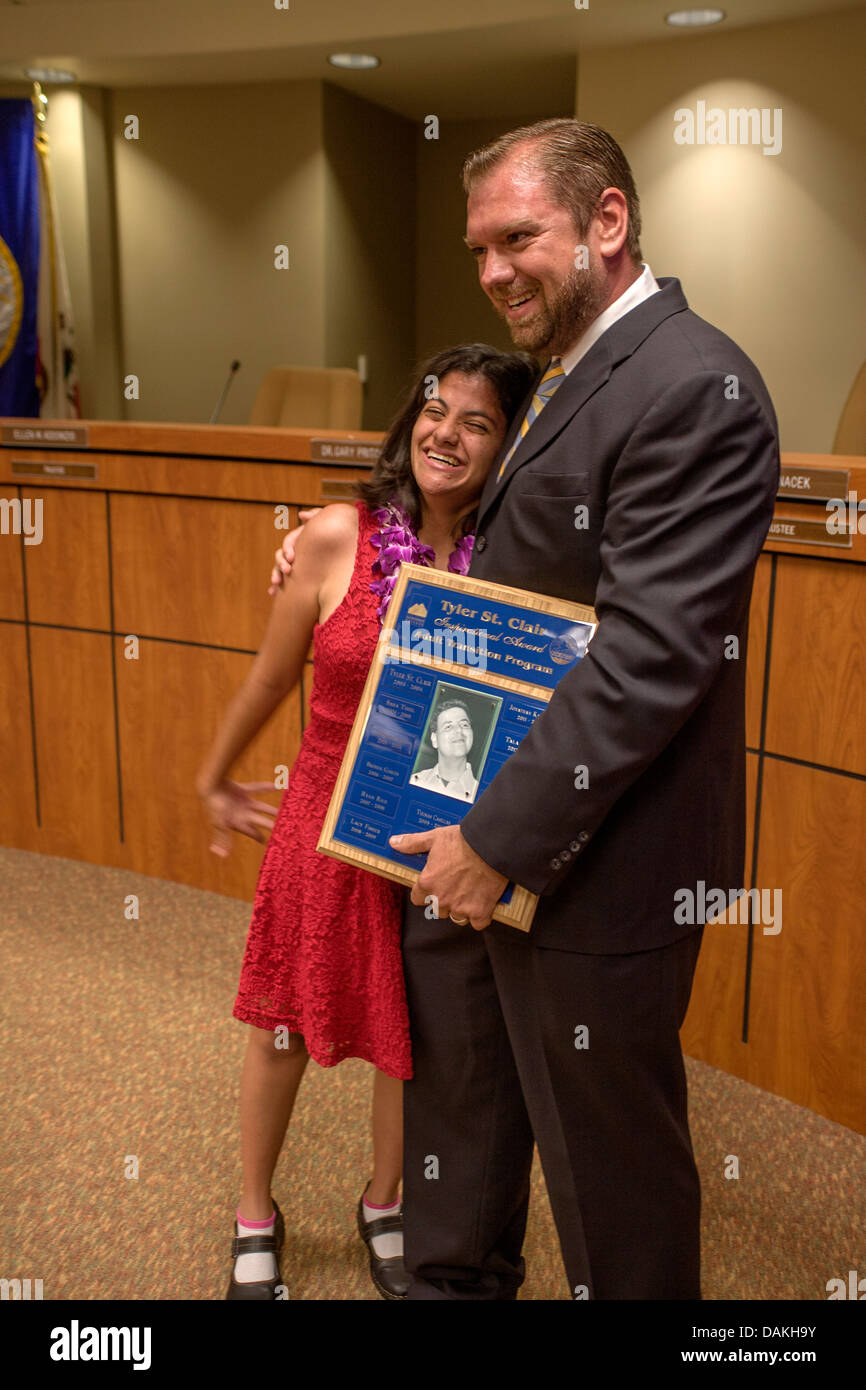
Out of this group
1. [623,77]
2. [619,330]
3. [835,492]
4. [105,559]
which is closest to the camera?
[619,330]

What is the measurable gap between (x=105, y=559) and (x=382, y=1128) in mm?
2024

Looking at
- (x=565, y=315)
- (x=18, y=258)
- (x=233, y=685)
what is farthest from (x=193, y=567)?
(x=18, y=258)

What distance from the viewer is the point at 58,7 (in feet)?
19.8

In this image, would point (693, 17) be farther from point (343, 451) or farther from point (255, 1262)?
point (255, 1262)

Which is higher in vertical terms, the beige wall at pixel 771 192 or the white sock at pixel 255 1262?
the beige wall at pixel 771 192

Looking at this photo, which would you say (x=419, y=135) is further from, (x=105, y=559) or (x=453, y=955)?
(x=453, y=955)

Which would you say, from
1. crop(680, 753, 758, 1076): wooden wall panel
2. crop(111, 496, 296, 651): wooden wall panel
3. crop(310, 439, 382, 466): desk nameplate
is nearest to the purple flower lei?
crop(680, 753, 758, 1076): wooden wall panel

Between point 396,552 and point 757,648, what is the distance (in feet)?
3.33

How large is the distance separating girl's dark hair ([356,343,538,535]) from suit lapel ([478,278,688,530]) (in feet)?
0.81

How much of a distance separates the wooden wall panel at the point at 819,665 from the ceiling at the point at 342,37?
4.25 metres

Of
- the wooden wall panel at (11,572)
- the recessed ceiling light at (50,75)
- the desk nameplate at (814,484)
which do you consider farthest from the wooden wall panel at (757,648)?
the recessed ceiling light at (50,75)

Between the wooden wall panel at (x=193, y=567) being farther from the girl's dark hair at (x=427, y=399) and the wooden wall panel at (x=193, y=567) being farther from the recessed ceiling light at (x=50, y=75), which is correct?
the recessed ceiling light at (x=50, y=75)

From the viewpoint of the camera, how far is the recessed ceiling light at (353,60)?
619 centimetres
